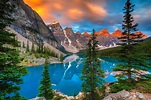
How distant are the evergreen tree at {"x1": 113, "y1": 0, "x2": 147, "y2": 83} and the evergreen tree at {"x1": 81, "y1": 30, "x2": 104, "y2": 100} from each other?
6.96 m

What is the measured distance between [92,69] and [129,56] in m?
9.64

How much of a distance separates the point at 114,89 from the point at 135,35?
8.85 metres

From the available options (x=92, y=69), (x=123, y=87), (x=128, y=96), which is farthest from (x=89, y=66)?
(x=128, y=96)

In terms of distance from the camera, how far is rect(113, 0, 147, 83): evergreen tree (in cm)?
2183

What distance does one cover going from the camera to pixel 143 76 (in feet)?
74.3

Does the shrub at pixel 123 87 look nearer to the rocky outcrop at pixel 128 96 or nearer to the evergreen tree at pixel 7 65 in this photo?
the rocky outcrop at pixel 128 96

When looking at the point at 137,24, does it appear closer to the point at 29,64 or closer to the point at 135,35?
the point at 135,35

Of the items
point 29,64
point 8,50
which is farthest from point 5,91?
point 29,64

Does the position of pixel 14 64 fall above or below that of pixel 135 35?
below

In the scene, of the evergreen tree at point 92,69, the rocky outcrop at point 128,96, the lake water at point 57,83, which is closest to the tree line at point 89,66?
the evergreen tree at point 92,69

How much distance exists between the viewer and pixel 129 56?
21609 mm

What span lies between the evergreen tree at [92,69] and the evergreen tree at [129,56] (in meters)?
6.96

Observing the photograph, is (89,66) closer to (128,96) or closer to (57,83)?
(128,96)

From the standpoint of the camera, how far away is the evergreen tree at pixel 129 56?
21828mm
